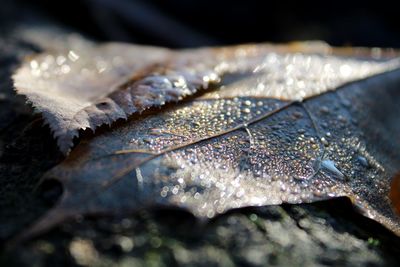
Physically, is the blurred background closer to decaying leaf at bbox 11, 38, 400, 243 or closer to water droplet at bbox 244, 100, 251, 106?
decaying leaf at bbox 11, 38, 400, 243

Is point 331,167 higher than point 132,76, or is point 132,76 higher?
point 331,167

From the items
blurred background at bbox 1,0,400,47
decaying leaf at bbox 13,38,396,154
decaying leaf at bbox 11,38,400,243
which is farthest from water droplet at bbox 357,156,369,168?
blurred background at bbox 1,0,400,47

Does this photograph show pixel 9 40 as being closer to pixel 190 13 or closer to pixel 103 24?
pixel 103 24

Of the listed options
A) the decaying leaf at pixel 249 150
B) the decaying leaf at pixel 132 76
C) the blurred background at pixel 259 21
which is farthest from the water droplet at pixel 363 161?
the blurred background at pixel 259 21

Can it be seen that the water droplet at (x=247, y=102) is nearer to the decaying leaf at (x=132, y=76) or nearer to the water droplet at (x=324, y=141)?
the decaying leaf at (x=132, y=76)

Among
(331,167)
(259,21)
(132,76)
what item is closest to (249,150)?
(331,167)

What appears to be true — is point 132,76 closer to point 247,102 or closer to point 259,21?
point 247,102
